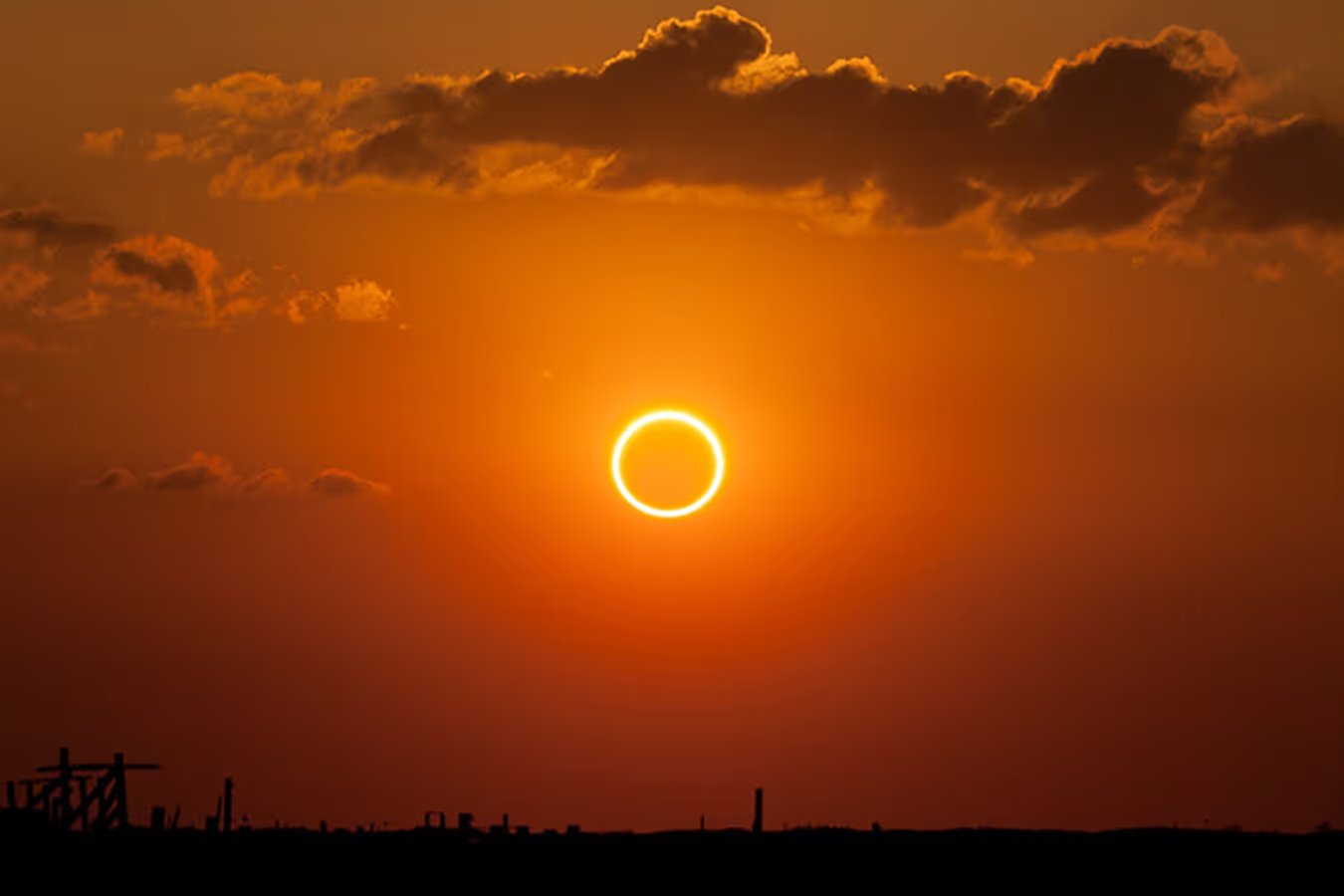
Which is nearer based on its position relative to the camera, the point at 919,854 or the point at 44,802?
the point at 919,854

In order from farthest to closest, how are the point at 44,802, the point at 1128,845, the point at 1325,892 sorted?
the point at 44,802
the point at 1128,845
the point at 1325,892

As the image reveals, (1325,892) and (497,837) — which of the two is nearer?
(1325,892)

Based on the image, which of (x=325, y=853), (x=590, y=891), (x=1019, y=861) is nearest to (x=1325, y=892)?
(x=1019, y=861)

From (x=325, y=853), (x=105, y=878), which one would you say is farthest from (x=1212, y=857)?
(x=105, y=878)

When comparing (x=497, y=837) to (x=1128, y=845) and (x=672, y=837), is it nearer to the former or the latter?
(x=672, y=837)

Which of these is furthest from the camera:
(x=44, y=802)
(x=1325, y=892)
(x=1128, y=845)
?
(x=44, y=802)

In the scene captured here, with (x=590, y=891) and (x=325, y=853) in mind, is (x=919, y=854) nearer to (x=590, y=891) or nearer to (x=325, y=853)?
(x=590, y=891)
